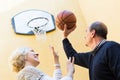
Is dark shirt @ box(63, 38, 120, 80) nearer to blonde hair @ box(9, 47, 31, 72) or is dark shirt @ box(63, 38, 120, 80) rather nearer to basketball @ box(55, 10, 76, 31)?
blonde hair @ box(9, 47, 31, 72)

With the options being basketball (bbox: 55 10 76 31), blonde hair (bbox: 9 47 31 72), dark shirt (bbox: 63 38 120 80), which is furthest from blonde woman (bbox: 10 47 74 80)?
basketball (bbox: 55 10 76 31)

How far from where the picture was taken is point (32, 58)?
2260mm

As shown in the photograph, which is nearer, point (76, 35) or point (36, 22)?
point (36, 22)

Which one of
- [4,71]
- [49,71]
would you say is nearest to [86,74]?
[49,71]

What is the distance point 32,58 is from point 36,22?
196cm

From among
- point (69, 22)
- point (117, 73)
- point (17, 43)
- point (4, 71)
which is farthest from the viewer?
point (17, 43)

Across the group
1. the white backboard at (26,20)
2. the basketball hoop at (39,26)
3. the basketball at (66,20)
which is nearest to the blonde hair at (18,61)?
the basketball at (66,20)

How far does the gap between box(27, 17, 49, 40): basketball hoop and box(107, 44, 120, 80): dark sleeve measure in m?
1.88

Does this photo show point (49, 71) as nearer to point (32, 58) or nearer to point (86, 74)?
point (86, 74)

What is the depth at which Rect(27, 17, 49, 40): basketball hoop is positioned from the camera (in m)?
3.95

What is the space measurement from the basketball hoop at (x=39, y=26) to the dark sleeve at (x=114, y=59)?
74.0 inches

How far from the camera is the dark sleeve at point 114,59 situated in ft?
6.89

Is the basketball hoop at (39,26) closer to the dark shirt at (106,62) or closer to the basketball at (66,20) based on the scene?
the basketball at (66,20)


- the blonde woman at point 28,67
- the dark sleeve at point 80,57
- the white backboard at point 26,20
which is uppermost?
the white backboard at point 26,20
